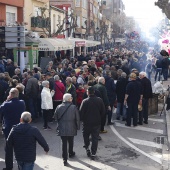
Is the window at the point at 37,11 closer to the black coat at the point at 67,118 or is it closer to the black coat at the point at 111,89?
the black coat at the point at 111,89

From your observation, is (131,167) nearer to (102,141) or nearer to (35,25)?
(102,141)

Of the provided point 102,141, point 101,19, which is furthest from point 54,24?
point 101,19

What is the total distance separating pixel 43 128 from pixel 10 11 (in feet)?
49.4

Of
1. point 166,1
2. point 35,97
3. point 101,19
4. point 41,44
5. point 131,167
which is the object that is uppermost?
point 101,19

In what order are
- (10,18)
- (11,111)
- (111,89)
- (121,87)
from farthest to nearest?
(10,18), (121,87), (111,89), (11,111)

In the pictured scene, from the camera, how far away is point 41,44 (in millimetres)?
23766

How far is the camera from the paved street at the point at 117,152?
868cm

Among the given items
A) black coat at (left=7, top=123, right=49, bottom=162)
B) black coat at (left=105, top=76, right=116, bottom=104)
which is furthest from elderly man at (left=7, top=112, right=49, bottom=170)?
black coat at (left=105, top=76, right=116, bottom=104)

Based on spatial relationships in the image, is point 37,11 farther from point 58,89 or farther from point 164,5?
point 58,89

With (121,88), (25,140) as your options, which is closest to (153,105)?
(121,88)

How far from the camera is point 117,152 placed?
9.76 m

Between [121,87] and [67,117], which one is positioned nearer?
[67,117]

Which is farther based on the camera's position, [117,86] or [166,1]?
[166,1]

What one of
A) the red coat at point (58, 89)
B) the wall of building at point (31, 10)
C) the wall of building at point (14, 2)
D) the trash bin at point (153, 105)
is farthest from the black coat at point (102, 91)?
the wall of building at point (31, 10)
